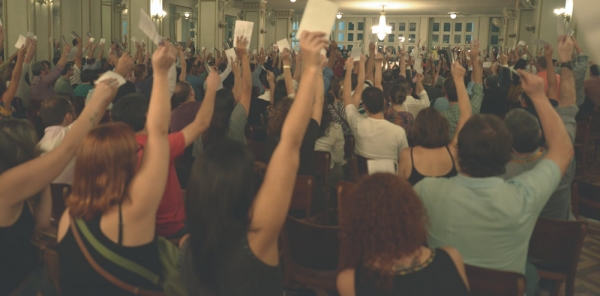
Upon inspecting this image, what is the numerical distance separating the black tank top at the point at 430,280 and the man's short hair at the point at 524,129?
3.95ft

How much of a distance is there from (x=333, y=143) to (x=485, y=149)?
2446mm

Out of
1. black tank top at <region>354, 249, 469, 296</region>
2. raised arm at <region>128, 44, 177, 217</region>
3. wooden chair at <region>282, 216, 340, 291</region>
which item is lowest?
wooden chair at <region>282, 216, 340, 291</region>

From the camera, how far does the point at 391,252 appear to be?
5.57 feet

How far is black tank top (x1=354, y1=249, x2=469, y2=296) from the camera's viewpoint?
1.68m

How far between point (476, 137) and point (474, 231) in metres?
0.36

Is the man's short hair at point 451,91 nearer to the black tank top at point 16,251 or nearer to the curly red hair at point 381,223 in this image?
the curly red hair at point 381,223

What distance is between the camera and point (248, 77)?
412 cm

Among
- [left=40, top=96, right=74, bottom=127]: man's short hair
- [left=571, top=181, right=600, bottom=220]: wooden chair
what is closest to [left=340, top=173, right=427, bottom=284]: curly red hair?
[left=571, top=181, right=600, bottom=220]: wooden chair

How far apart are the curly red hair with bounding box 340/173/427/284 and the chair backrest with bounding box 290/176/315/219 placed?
1.48 meters

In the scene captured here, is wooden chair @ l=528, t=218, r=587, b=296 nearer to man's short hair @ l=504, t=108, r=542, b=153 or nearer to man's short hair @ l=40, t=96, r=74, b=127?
man's short hair @ l=504, t=108, r=542, b=153

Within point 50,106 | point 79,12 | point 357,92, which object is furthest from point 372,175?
point 79,12

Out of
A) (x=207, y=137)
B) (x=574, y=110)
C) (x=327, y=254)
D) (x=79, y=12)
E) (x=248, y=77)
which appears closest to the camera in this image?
(x=327, y=254)

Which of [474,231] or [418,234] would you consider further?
[474,231]

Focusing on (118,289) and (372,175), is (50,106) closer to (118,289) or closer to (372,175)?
(118,289)
